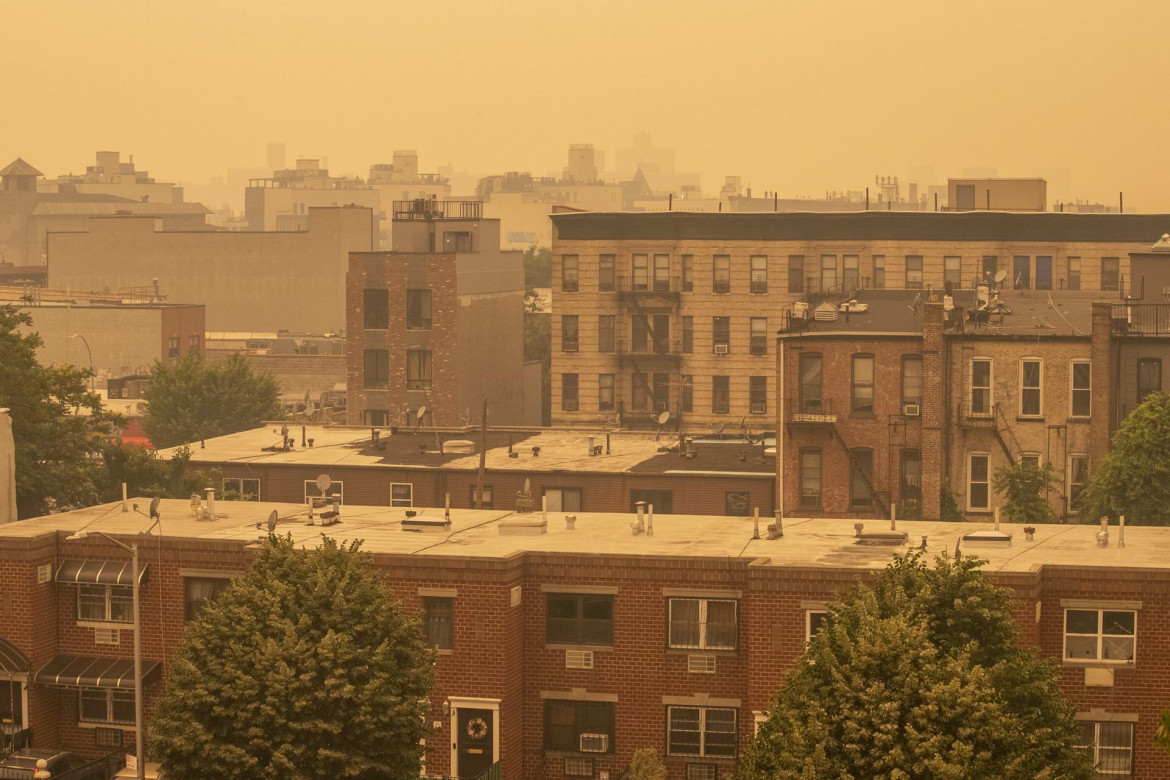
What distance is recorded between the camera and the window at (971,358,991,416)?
72.1 meters

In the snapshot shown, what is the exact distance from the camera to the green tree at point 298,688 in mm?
39750

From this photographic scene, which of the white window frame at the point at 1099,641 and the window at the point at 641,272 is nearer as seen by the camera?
the white window frame at the point at 1099,641

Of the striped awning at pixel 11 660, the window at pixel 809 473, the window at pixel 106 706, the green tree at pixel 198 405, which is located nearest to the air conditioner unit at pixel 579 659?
the window at pixel 106 706

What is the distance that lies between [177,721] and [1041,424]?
4104cm

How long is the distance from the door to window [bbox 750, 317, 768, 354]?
6732 centimetres

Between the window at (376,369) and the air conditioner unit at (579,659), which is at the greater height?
the window at (376,369)

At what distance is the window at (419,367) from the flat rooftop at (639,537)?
2135 inches

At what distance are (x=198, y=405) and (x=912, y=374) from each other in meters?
55.2

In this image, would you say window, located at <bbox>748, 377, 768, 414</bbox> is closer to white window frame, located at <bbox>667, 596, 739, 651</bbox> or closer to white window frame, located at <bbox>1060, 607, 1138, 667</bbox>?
white window frame, located at <bbox>667, 596, 739, 651</bbox>

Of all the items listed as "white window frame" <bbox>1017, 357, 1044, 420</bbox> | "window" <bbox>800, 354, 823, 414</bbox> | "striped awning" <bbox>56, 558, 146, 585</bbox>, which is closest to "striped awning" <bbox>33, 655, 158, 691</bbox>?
"striped awning" <bbox>56, 558, 146, 585</bbox>

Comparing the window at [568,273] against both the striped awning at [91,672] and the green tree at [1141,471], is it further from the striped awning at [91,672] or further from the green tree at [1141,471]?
the striped awning at [91,672]

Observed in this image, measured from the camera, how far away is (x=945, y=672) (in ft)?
107

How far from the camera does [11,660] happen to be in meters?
48.2

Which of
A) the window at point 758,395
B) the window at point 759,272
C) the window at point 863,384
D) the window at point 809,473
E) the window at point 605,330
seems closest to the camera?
the window at point 863,384
